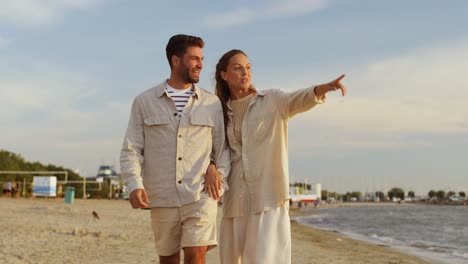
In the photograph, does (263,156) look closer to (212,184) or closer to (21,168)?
(212,184)

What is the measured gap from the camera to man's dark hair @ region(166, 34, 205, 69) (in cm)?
335

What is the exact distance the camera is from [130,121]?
3426 mm

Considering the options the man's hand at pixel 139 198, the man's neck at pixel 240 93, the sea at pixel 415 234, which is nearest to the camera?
the man's hand at pixel 139 198

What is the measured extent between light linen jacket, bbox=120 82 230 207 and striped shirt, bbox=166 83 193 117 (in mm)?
31

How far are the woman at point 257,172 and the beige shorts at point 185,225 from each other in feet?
0.98

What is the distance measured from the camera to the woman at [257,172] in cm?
346

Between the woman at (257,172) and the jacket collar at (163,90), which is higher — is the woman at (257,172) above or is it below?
below

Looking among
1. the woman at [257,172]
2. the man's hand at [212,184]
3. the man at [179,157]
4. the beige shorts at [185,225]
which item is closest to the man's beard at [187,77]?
the man at [179,157]

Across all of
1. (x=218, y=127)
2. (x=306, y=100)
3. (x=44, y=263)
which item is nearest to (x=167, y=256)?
(x=218, y=127)

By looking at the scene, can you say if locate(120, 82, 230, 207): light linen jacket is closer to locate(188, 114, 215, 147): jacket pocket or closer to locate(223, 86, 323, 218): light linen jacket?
locate(188, 114, 215, 147): jacket pocket

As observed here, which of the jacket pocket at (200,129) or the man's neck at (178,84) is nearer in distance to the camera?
the jacket pocket at (200,129)

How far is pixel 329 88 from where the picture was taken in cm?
332

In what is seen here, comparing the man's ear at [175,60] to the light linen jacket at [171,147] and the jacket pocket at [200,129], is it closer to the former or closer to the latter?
the light linen jacket at [171,147]

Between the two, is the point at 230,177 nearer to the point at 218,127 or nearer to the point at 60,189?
the point at 218,127
